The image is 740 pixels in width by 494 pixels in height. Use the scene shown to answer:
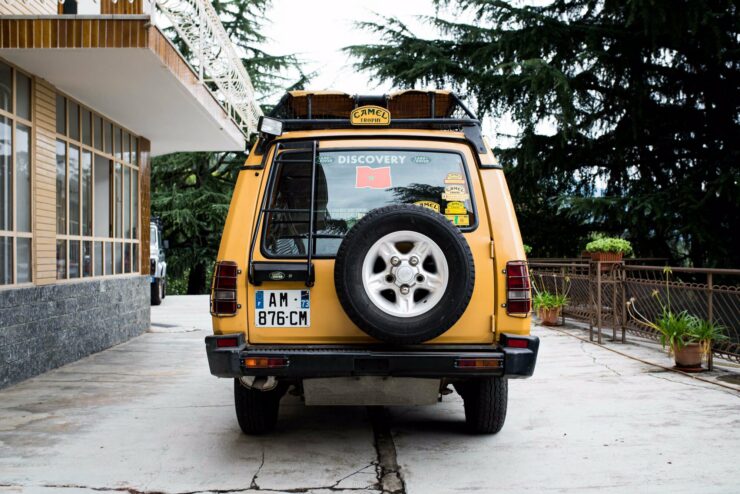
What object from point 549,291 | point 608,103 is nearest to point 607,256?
point 549,291

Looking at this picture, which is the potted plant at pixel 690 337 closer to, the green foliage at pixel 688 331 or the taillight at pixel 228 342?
the green foliage at pixel 688 331

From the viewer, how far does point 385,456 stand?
489 cm

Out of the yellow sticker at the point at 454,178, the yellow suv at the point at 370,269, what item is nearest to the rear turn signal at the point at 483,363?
the yellow suv at the point at 370,269

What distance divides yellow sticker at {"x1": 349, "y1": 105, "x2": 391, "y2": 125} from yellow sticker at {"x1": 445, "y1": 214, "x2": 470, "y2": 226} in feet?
2.79

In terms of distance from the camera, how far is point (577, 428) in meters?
5.60

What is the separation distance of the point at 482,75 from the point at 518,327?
1352 cm

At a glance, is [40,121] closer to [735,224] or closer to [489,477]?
[489,477]

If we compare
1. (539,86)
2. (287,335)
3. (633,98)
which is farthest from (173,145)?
(287,335)

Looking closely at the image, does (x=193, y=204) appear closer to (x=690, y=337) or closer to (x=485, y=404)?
(x=690, y=337)

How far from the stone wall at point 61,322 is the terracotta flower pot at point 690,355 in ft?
23.6

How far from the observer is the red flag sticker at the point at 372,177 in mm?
4879

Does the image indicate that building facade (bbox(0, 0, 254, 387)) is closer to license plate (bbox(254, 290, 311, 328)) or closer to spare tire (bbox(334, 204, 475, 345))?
license plate (bbox(254, 290, 311, 328))

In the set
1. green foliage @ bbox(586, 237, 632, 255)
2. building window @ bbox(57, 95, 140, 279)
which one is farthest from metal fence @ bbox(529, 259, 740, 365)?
building window @ bbox(57, 95, 140, 279)

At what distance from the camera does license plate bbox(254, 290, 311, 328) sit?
455 centimetres
